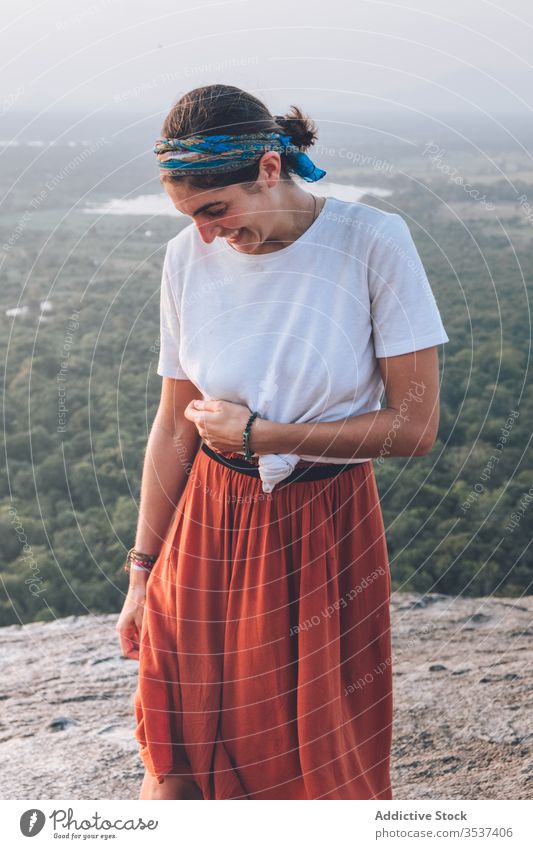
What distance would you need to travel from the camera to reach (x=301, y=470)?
5.88ft

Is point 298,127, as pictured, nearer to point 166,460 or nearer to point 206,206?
point 206,206

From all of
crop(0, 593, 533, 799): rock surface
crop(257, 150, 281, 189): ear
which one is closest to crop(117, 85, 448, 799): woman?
crop(257, 150, 281, 189): ear

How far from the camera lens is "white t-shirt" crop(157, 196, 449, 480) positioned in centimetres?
167

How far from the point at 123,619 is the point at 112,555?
287 centimetres

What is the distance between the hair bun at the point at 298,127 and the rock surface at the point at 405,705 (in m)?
1.68

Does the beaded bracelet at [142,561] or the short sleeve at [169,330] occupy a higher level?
the short sleeve at [169,330]

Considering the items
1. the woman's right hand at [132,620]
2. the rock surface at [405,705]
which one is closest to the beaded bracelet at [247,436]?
the woman's right hand at [132,620]

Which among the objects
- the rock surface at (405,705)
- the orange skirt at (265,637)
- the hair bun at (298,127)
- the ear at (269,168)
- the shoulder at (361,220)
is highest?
the hair bun at (298,127)

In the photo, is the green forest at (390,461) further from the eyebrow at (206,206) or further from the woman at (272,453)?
the eyebrow at (206,206)

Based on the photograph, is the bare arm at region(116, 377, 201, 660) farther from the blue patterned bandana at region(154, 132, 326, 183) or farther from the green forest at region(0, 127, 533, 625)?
the green forest at region(0, 127, 533, 625)

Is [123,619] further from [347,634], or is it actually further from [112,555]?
[112,555]

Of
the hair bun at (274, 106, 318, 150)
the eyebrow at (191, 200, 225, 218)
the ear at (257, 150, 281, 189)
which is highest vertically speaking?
the hair bun at (274, 106, 318, 150)

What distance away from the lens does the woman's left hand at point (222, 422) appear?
1.75 m

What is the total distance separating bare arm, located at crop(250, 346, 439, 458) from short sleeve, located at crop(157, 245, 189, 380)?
0.95 ft
